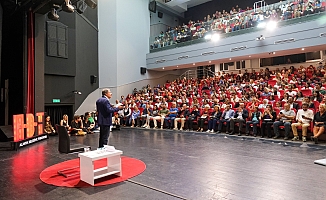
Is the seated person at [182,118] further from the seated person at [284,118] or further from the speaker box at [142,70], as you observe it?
the speaker box at [142,70]

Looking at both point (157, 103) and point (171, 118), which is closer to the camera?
point (171, 118)

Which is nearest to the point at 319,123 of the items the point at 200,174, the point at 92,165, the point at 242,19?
the point at 200,174

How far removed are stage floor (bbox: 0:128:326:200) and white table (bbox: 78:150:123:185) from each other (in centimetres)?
23

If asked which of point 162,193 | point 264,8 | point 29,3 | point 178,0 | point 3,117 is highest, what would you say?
point 178,0

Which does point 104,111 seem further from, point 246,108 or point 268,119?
point 246,108

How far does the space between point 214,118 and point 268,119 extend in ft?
5.92

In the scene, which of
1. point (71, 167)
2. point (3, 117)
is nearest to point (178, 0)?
point (3, 117)

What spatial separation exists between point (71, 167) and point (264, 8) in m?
9.69

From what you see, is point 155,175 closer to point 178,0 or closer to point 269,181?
point 269,181

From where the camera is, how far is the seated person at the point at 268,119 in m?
6.72

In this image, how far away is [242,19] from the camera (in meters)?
11.0

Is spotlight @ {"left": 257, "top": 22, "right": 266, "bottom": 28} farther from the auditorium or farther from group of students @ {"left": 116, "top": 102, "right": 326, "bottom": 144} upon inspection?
group of students @ {"left": 116, "top": 102, "right": 326, "bottom": 144}

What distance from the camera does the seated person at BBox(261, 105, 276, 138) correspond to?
22.1 ft

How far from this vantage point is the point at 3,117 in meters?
7.80
